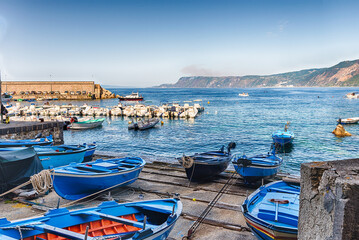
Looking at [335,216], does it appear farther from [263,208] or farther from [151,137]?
[151,137]

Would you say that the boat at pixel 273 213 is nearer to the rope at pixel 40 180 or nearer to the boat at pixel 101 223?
the boat at pixel 101 223

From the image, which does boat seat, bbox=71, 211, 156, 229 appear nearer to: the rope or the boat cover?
the rope

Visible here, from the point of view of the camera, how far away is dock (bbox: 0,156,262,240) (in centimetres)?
Answer: 830

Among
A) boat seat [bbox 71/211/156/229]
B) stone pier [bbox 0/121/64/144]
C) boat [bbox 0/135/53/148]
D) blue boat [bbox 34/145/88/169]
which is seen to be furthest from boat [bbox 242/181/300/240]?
stone pier [bbox 0/121/64/144]

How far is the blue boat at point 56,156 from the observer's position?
42.3 feet

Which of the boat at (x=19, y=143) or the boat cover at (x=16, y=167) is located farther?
the boat at (x=19, y=143)

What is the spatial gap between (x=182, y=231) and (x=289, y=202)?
11.0 ft

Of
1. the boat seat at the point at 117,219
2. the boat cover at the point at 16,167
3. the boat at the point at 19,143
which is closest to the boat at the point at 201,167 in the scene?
the boat seat at the point at 117,219

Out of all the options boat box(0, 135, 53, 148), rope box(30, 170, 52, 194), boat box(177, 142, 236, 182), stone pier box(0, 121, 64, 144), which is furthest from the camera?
stone pier box(0, 121, 64, 144)

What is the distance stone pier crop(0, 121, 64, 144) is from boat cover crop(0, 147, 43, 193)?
27.4 ft

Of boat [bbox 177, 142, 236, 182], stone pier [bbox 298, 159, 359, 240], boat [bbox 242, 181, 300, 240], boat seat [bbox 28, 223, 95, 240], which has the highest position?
stone pier [bbox 298, 159, 359, 240]

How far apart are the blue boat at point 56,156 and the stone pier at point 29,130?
551cm

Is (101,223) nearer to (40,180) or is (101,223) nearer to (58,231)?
(58,231)

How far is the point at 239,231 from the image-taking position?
8.22 meters
